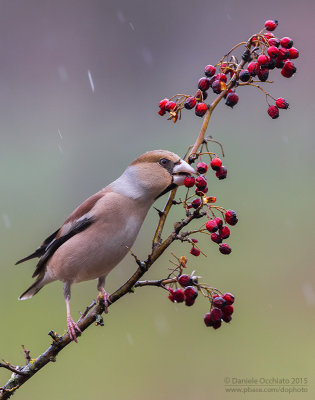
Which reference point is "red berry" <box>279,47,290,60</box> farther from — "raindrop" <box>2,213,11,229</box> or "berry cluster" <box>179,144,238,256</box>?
"raindrop" <box>2,213,11,229</box>

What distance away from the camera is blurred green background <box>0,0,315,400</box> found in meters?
5.50

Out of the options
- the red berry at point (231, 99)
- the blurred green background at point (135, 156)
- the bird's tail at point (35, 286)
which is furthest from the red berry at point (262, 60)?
the blurred green background at point (135, 156)

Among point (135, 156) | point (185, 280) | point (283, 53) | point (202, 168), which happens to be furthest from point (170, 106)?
point (135, 156)

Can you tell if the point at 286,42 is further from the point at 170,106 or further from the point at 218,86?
the point at 170,106

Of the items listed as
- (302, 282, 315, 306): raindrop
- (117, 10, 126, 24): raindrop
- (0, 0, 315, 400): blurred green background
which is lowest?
(302, 282, 315, 306): raindrop

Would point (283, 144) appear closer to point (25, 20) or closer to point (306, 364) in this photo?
point (306, 364)

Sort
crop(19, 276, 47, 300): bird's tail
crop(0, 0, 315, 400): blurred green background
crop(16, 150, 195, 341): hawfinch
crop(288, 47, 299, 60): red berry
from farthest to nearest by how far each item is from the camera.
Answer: crop(0, 0, 315, 400): blurred green background → crop(19, 276, 47, 300): bird's tail → crop(16, 150, 195, 341): hawfinch → crop(288, 47, 299, 60): red berry

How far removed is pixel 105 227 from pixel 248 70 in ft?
3.00

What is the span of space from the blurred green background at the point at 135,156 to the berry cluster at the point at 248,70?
12.0 ft

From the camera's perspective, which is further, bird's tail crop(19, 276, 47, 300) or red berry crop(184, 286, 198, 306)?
bird's tail crop(19, 276, 47, 300)

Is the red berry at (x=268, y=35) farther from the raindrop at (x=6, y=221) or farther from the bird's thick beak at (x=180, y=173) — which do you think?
the raindrop at (x=6, y=221)

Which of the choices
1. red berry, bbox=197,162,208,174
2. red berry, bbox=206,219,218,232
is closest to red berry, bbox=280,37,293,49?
red berry, bbox=197,162,208,174

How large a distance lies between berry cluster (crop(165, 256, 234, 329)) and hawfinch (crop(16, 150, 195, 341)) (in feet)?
1.62

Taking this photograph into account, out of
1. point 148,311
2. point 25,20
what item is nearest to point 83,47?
point 25,20
